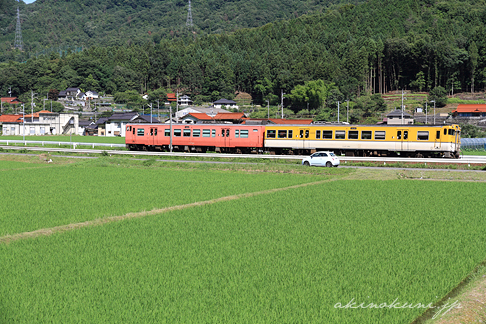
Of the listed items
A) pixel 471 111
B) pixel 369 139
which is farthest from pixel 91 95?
pixel 369 139

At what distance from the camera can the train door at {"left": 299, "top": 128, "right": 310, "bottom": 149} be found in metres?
40.3

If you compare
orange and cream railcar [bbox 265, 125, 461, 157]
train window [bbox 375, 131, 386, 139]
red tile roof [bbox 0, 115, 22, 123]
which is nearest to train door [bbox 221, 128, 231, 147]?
orange and cream railcar [bbox 265, 125, 461, 157]

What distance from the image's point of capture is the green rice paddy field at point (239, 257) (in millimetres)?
7539

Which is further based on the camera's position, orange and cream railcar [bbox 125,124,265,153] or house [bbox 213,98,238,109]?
house [bbox 213,98,238,109]

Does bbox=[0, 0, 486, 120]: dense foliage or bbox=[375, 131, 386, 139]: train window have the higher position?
bbox=[0, 0, 486, 120]: dense foliage

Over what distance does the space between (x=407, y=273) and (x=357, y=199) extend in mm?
10421

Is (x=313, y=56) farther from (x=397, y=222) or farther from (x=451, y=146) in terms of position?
(x=397, y=222)

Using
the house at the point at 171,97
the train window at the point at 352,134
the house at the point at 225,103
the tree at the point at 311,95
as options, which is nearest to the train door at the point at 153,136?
the train window at the point at 352,134

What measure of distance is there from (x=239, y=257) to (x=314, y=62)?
5187 inches

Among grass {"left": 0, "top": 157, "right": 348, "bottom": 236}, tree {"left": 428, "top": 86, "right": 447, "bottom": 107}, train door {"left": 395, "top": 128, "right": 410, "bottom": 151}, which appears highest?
tree {"left": 428, "top": 86, "right": 447, "bottom": 107}

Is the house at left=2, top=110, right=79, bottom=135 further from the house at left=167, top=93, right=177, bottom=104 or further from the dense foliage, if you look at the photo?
the house at left=167, top=93, right=177, bottom=104

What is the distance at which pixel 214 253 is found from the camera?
10875mm

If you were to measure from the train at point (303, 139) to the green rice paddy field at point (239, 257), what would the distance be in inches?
639

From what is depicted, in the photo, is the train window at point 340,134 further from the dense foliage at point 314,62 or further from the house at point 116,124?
the house at point 116,124
